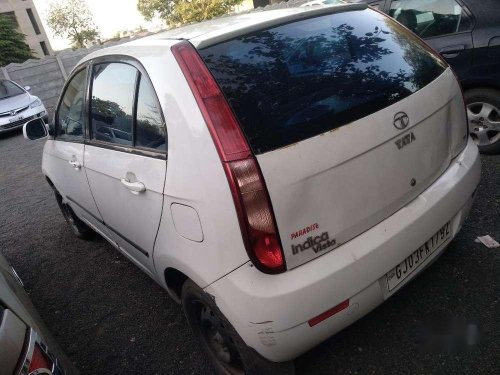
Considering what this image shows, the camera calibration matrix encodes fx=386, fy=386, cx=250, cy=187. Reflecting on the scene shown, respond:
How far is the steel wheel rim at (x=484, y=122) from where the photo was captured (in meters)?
3.55

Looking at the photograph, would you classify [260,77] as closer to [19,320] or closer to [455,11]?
[19,320]

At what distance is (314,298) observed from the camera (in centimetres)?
150

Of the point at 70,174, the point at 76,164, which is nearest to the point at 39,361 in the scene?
the point at 76,164

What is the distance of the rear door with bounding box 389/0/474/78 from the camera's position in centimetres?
346

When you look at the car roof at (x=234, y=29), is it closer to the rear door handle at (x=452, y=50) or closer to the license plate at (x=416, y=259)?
the license plate at (x=416, y=259)

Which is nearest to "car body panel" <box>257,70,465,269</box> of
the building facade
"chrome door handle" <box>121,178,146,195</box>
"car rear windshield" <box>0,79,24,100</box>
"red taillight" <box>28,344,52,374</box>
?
"chrome door handle" <box>121,178,146,195</box>

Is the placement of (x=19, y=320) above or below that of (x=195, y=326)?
above

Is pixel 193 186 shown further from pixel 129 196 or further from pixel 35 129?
pixel 35 129

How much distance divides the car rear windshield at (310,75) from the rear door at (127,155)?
1.46 feet

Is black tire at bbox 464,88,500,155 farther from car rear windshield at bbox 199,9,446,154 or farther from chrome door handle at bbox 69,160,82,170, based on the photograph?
chrome door handle at bbox 69,160,82,170

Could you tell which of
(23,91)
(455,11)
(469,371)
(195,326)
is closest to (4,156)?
(23,91)

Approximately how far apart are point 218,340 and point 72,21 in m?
54.4

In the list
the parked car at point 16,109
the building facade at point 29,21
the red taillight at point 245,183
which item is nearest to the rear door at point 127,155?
the red taillight at point 245,183

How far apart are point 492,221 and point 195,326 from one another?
2245mm
